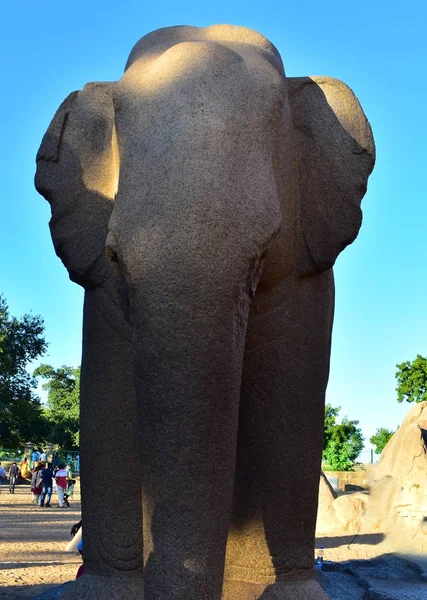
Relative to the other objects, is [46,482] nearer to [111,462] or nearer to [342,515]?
[342,515]

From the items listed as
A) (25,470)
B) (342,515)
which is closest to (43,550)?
(342,515)

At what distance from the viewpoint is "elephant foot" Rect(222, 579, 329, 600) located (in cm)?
306

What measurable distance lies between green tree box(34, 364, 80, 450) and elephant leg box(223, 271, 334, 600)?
4376 cm

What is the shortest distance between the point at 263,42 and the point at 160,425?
157cm

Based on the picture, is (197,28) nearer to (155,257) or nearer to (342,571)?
(155,257)

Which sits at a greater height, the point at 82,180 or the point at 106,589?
the point at 82,180

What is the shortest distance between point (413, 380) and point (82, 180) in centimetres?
4516

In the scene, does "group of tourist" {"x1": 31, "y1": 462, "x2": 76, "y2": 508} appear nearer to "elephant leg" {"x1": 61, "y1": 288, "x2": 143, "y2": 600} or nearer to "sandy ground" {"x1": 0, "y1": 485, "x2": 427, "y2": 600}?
"sandy ground" {"x1": 0, "y1": 485, "x2": 427, "y2": 600}

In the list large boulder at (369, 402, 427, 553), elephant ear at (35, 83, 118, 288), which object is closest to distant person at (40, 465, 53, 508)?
large boulder at (369, 402, 427, 553)

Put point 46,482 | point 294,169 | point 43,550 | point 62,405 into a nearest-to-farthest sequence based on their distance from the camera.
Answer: point 294,169
point 43,550
point 46,482
point 62,405

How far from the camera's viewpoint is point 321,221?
9.61ft

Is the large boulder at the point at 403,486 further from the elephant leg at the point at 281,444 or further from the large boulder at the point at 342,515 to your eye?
the elephant leg at the point at 281,444

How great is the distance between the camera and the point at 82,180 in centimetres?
296

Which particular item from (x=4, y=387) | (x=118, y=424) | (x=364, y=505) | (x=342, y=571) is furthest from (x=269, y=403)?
(x=4, y=387)
